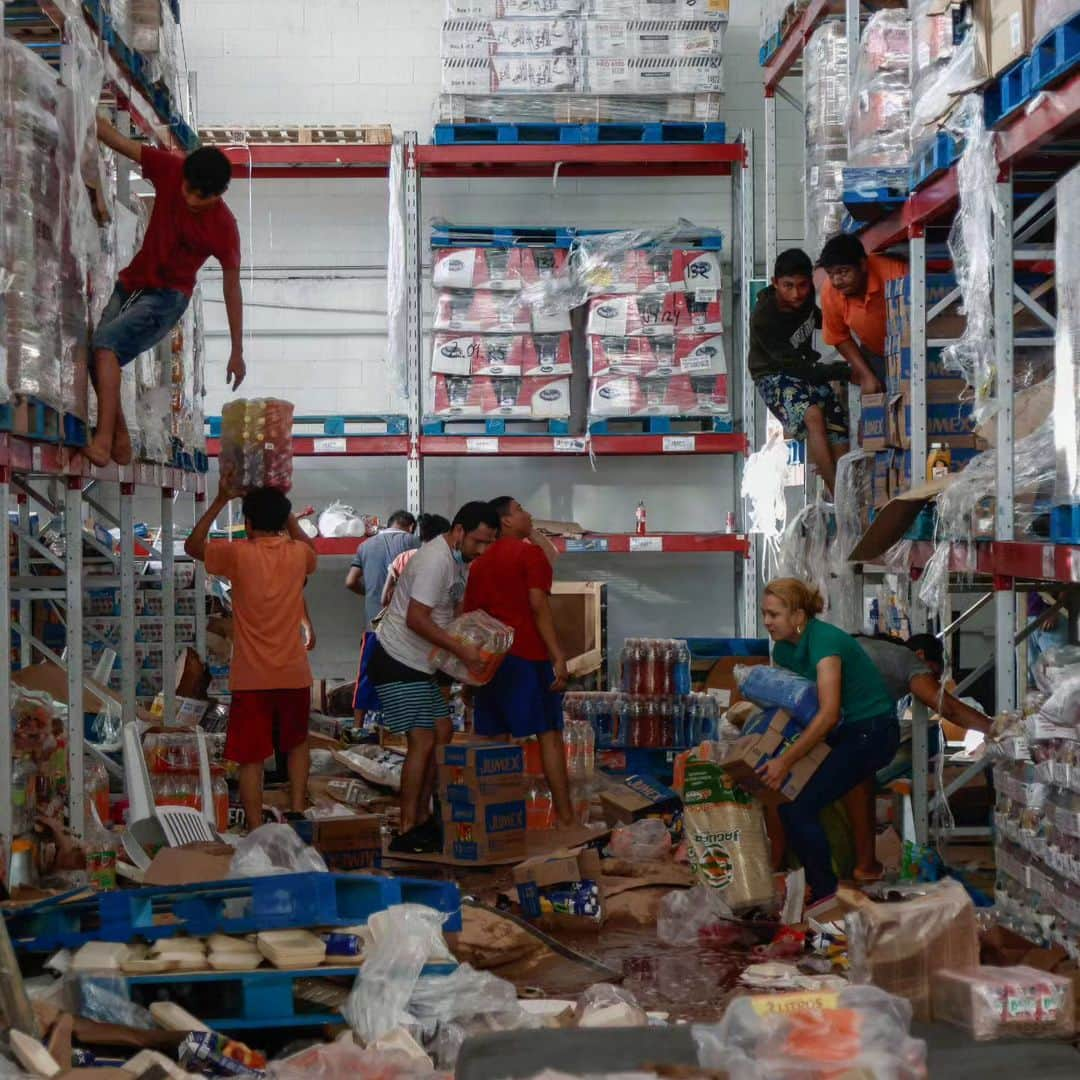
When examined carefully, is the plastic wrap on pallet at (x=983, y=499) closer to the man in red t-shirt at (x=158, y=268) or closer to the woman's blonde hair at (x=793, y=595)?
the woman's blonde hair at (x=793, y=595)

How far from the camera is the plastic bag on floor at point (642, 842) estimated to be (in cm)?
752

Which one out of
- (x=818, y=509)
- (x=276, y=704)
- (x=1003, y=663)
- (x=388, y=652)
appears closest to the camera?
(x=1003, y=663)

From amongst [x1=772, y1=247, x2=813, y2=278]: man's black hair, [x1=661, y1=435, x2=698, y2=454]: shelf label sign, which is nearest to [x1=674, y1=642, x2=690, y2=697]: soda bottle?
[x1=772, y1=247, x2=813, y2=278]: man's black hair

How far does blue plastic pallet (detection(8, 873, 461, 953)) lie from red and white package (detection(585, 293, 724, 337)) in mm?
8291

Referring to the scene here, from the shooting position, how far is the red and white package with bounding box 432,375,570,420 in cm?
1291

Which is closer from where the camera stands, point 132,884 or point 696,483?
point 132,884

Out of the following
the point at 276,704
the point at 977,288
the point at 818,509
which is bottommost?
the point at 276,704

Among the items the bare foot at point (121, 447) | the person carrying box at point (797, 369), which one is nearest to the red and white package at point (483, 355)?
the person carrying box at point (797, 369)

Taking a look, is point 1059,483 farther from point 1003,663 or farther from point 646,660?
point 646,660

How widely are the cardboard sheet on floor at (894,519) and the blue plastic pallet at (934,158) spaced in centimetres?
126

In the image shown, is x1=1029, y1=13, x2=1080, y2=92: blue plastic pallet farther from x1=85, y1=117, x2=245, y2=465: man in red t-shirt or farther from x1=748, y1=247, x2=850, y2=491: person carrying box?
x1=748, y1=247, x2=850, y2=491: person carrying box

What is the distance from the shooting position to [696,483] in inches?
559

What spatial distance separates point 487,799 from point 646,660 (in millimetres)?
2237

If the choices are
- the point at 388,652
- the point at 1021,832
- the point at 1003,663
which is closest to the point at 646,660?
the point at 388,652
